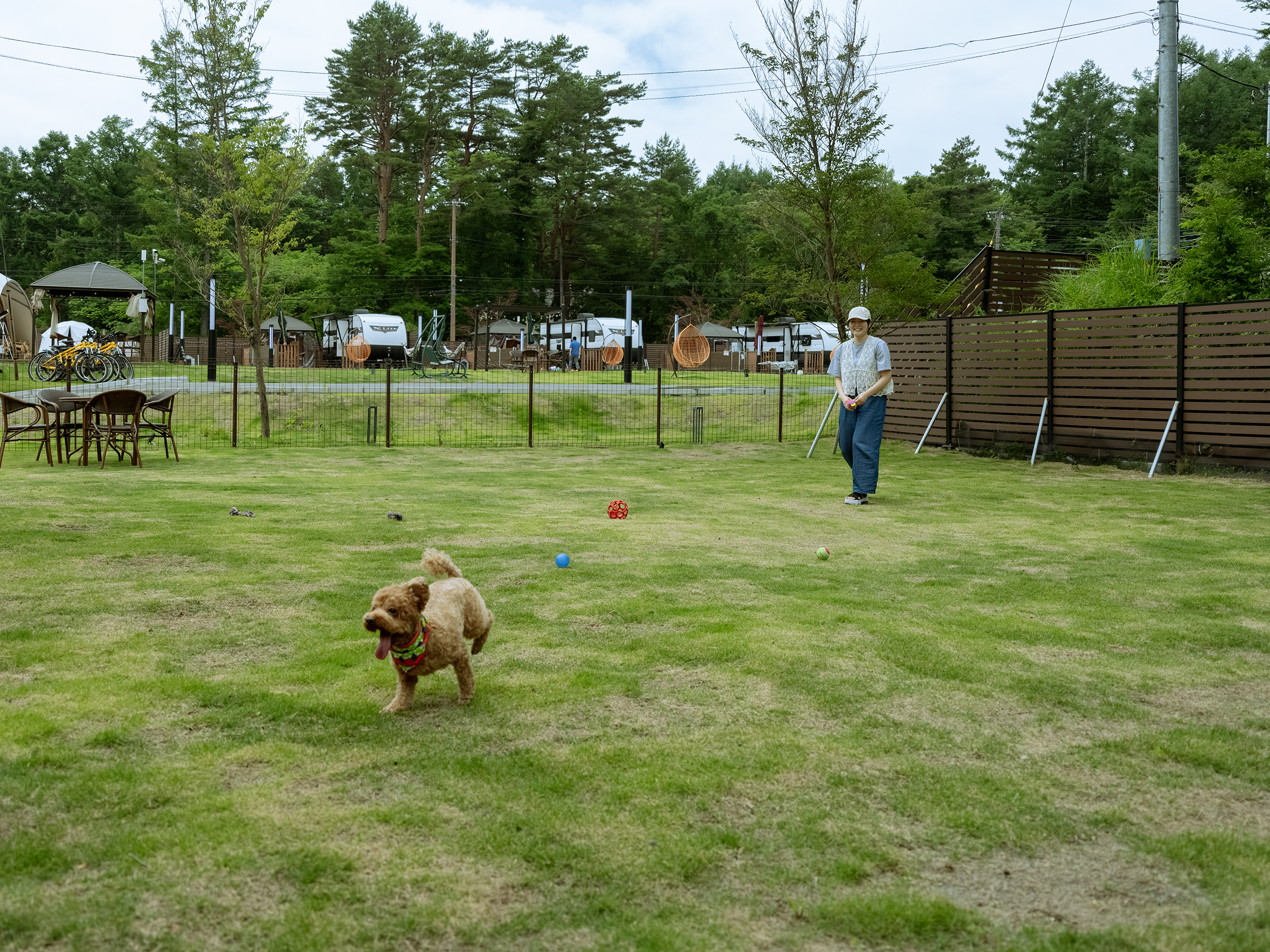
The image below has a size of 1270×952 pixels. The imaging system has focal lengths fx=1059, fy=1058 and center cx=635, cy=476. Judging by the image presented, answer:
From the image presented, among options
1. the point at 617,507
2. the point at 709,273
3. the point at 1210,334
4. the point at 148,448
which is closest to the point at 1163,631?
the point at 617,507

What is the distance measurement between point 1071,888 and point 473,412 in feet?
63.8

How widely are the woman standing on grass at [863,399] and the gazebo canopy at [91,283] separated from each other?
25037 mm

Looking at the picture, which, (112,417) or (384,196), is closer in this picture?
(112,417)

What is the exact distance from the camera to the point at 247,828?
262 cm

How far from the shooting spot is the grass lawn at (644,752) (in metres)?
2.27

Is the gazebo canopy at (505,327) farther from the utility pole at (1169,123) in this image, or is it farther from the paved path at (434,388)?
the utility pole at (1169,123)

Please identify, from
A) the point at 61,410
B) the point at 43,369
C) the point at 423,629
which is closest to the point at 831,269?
the point at 61,410

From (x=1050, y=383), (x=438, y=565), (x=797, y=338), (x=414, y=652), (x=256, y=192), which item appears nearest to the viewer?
(x=414, y=652)

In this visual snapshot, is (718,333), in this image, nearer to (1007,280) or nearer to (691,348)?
(691,348)

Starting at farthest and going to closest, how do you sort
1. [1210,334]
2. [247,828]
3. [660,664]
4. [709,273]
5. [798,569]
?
1. [709,273]
2. [1210,334]
3. [798,569]
4. [660,664]
5. [247,828]

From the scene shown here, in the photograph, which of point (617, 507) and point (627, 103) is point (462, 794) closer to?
point (617, 507)

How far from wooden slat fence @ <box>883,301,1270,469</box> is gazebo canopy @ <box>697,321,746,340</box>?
1185 inches

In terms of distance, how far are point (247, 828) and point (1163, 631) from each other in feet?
13.2

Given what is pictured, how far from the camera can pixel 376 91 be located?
53469 millimetres
